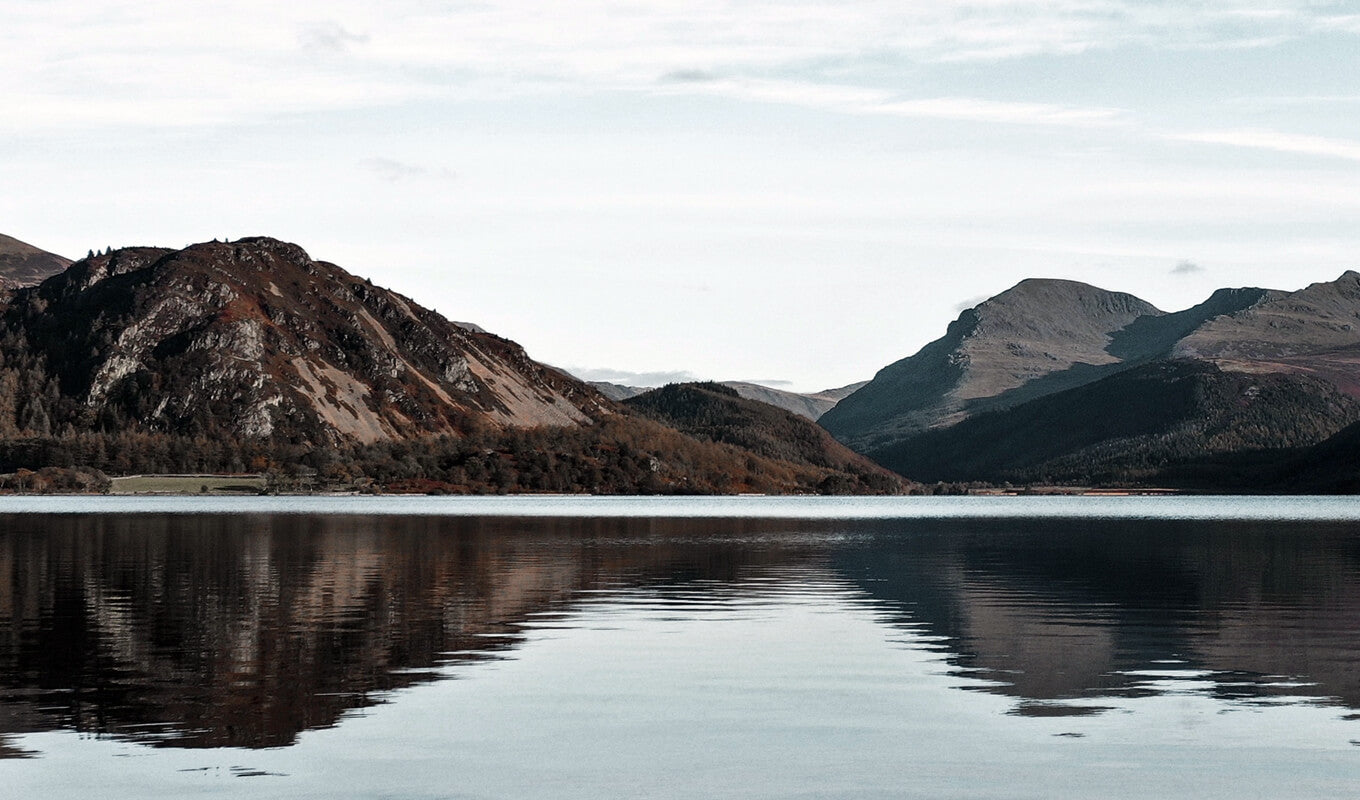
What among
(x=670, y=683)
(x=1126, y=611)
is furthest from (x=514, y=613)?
(x=1126, y=611)

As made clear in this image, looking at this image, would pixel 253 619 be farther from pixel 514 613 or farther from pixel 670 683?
pixel 670 683

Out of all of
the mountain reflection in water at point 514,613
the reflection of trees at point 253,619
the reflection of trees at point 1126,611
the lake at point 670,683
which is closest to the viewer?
the lake at point 670,683

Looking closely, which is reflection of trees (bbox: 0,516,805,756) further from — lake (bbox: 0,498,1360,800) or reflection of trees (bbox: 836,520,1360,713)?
reflection of trees (bbox: 836,520,1360,713)

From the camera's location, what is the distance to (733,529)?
631ft

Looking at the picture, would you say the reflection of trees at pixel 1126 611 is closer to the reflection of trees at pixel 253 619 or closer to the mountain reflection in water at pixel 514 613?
the mountain reflection in water at pixel 514 613

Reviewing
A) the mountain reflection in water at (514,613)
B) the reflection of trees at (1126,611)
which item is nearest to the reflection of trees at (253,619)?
the mountain reflection in water at (514,613)

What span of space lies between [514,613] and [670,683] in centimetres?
2298

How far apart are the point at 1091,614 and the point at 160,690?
41409mm

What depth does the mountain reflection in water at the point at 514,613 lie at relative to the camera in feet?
141

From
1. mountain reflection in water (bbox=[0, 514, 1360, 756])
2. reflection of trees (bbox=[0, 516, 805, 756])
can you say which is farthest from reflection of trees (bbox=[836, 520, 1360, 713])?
reflection of trees (bbox=[0, 516, 805, 756])

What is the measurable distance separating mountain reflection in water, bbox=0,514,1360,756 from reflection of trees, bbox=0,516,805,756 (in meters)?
0.16

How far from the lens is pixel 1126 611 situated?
233 feet

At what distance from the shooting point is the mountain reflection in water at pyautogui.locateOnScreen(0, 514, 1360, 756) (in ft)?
141

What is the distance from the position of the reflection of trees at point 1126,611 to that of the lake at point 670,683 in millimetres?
290
